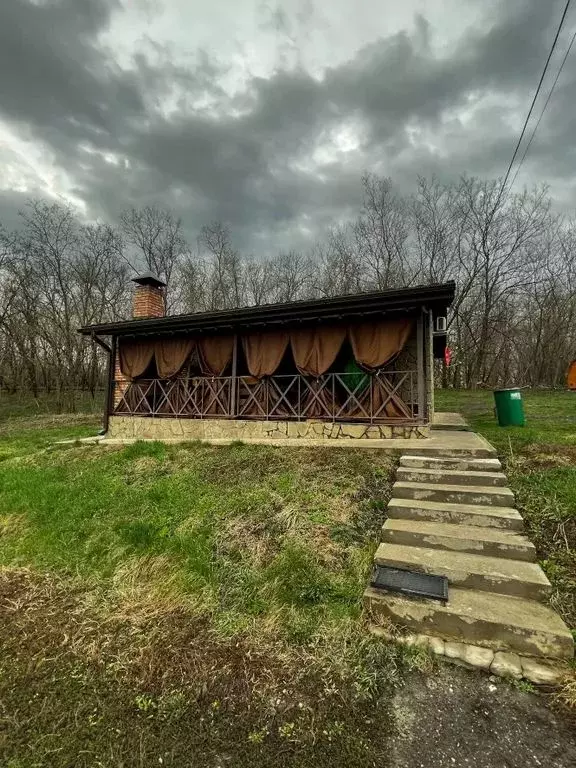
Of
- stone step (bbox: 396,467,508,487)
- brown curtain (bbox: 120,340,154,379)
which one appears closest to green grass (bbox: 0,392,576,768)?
stone step (bbox: 396,467,508,487)

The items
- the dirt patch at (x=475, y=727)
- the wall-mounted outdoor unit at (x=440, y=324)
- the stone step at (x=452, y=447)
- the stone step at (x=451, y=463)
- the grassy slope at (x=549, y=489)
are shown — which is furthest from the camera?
the wall-mounted outdoor unit at (x=440, y=324)

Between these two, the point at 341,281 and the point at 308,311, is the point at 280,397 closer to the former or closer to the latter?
the point at 308,311

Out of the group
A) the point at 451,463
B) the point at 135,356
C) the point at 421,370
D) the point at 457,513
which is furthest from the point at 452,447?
the point at 135,356

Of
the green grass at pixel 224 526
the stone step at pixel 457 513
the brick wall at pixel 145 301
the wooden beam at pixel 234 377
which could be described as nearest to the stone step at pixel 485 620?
the green grass at pixel 224 526

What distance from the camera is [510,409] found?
759cm

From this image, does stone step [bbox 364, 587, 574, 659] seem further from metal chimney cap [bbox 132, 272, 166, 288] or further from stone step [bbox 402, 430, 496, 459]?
metal chimney cap [bbox 132, 272, 166, 288]

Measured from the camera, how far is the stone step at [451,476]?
4.28 m

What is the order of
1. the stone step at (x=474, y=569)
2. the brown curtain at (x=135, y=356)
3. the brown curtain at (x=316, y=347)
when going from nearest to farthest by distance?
the stone step at (x=474, y=569)
the brown curtain at (x=316, y=347)
the brown curtain at (x=135, y=356)

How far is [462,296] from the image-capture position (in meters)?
20.1

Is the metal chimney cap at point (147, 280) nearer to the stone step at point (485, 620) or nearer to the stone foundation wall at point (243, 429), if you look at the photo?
the stone foundation wall at point (243, 429)

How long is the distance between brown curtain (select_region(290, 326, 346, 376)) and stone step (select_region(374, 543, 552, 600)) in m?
4.37

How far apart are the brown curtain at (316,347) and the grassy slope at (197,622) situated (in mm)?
2493

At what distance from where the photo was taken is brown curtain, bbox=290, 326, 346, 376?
7.24 metres

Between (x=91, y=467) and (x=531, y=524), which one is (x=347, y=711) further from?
(x=91, y=467)
